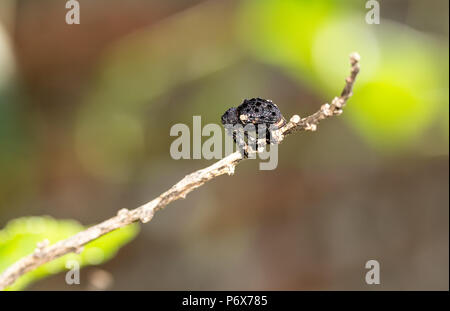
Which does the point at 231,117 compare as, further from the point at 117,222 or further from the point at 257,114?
the point at 117,222

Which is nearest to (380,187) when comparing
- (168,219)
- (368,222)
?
(368,222)

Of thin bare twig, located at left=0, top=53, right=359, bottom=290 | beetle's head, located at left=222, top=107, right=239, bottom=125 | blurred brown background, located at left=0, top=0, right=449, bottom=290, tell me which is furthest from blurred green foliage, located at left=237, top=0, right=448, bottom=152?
thin bare twig, located at left=0, top=53, right=359, bottom=290

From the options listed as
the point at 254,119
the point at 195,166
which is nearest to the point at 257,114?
the point at 254,119

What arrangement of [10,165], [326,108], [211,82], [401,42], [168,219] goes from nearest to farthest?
[326,108] → [401,42] → [10,165] → [211,82] → [168,219]

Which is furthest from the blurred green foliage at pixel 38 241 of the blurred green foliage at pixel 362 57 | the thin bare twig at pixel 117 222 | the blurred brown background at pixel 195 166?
the blurred brown background at pixel 195 166

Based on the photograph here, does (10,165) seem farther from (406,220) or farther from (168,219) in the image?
(406,220)

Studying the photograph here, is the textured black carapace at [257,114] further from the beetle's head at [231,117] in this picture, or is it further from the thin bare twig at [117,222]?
the thin bare twig at [117,222]

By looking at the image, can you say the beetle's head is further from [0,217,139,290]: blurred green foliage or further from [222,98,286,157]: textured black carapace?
[0,217,139,290]: blurred green foliage
